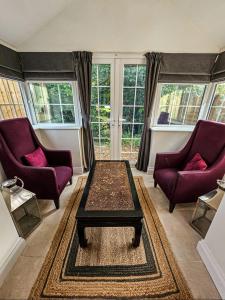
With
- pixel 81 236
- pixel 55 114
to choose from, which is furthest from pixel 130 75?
pixel 81 236

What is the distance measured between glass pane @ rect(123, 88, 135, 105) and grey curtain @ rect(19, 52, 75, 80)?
35.7 inches

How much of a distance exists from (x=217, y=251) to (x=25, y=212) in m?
2.01

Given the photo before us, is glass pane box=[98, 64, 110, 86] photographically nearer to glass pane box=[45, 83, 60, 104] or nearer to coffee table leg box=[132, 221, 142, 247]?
glass pane box=[45, 83, 60, 104]

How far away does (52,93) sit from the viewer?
256 centimetres

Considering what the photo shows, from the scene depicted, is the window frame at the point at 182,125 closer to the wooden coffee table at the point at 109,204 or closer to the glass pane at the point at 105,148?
the glass pane at the point at 105,148

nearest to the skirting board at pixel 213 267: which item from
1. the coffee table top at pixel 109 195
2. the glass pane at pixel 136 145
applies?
the coffee table top at pixel 109 195

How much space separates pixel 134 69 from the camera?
2.41m

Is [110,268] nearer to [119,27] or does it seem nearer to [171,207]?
[171,207]

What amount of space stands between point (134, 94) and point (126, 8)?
3.80 ft

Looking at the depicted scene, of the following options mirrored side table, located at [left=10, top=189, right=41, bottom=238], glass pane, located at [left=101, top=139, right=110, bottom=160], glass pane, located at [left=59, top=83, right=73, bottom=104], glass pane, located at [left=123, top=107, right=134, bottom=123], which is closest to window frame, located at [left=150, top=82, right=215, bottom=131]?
glass pane, located at [left=123, top=107, right=134, bottom=123]

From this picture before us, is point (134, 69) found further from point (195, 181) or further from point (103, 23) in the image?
point (195, 181)

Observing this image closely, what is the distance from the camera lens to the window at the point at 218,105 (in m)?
2.32

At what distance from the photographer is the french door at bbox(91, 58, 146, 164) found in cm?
241

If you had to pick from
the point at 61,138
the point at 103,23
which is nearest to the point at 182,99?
the point at 103,23
